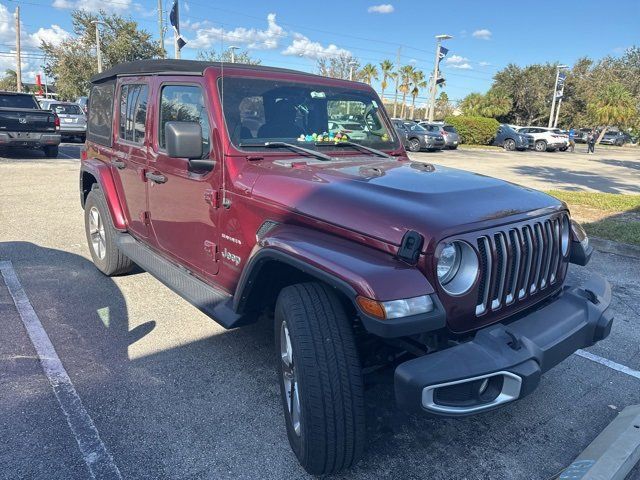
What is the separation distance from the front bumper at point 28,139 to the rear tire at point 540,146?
88.5 feet

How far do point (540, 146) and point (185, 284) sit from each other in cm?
3171

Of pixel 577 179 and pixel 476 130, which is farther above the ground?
pixel 476 130

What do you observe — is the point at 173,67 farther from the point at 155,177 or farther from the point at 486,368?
the point at 486,368

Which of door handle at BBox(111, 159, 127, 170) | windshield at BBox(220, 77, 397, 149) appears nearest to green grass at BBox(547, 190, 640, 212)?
windshield at BBox(220, 77, 397, 149)

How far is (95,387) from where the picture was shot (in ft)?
10.3

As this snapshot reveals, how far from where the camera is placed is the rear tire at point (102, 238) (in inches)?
188

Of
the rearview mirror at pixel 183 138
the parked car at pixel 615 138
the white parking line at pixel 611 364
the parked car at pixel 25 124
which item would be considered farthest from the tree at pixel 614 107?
the rearview mirror at pixel 183 138

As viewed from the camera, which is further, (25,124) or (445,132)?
(445,132)

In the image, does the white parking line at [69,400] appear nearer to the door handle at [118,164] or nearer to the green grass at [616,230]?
the door handle at [118,164]

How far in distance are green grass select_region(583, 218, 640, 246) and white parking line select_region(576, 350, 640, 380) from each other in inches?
137

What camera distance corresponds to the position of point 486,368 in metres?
2.06

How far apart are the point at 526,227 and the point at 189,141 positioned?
1.98 meters

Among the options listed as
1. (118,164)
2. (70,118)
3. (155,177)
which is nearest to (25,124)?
(70,118)

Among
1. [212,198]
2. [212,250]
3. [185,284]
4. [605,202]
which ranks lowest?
[185,284]
